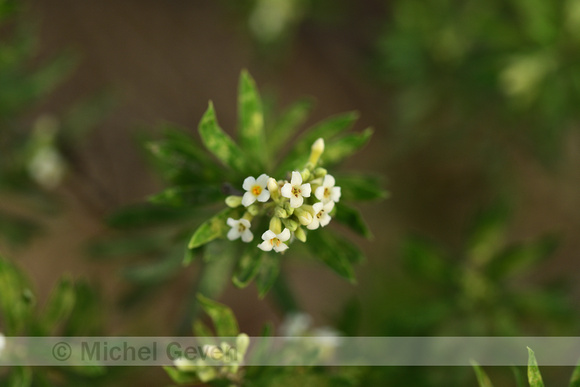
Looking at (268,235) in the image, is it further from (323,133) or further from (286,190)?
(323,133)

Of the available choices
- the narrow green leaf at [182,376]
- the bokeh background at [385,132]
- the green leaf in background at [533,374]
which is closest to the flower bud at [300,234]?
the narrow green leaf at [182,376]

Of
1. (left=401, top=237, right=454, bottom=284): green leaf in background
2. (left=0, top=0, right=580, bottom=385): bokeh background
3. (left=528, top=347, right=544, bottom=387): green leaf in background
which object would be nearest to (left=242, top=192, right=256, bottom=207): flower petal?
(left=528, top=347, right=544, bottom=387): green leaf in background

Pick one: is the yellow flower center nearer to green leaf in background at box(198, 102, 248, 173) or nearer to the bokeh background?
green leaf in background at box(198, 102, 248, 173)

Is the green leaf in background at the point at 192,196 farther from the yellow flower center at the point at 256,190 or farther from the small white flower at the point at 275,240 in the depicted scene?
the small white flower at the point at 275,240

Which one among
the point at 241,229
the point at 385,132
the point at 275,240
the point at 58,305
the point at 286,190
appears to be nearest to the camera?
the point at 286,190

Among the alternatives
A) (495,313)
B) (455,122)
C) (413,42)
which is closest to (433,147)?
(455,122)

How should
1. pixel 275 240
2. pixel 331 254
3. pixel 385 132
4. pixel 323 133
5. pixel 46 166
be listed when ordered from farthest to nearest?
pixel 385 132
pixel 46 166
pixel 323 133
pixel 331 254
pixel 275 240

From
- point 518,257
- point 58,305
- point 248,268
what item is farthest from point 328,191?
point 518,257
